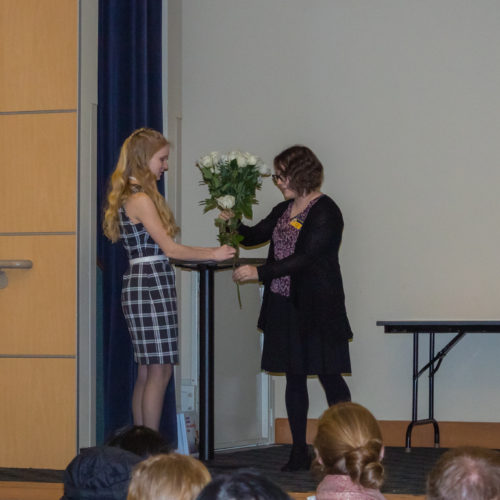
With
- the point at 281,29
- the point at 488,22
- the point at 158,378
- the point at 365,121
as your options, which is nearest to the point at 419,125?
the point at 365,121

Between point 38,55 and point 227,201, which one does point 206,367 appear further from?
point 38,55

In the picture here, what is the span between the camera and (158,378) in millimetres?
3525

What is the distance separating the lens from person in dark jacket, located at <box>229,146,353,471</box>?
372cm

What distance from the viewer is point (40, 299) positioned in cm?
400

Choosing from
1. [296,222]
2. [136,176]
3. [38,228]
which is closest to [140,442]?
[136,176]

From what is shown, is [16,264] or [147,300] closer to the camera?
[147,300]

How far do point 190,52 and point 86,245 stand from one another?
5.70ft

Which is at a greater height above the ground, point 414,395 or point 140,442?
point 140,442

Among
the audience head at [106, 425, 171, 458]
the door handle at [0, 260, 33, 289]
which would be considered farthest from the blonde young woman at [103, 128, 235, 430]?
the audience head at [106, 425, 171, 458]

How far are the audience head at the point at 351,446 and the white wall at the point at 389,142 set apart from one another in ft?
9.45

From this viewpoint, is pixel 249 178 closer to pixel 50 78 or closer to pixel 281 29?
pixel 50 78

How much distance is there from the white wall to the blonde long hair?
5.15 feet

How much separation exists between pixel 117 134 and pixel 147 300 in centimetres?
112

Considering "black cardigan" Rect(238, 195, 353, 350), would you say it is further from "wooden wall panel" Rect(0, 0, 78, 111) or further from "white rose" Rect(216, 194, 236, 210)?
"wooden wall panel" Rect(0, 0, 78, 111)
